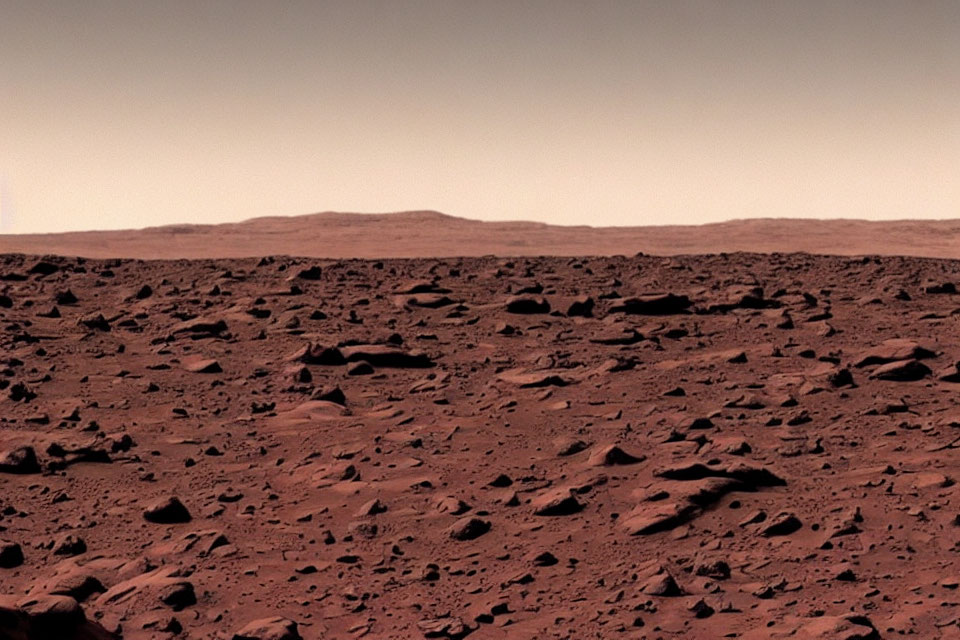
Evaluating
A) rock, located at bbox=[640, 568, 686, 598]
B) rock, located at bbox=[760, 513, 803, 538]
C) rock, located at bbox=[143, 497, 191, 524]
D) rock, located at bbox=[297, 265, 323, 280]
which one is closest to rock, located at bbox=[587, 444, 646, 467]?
rock, located at bbox=[760, 513, 803, 538]

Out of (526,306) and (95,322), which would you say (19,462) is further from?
(526,306)

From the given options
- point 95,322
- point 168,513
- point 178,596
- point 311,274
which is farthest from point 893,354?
point 95,322

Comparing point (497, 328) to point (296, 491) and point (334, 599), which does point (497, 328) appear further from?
point (334, 599)

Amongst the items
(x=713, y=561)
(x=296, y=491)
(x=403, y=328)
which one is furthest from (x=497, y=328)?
(x=713, y=561)

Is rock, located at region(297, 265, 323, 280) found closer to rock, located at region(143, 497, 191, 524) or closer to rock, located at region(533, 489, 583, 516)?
rock, located at region(143, 497, 191, 524)

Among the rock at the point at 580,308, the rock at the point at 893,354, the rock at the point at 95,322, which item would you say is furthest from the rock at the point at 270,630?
the rock at the point at 95,322

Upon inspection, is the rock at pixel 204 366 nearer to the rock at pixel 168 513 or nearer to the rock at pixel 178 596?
the rock at pixel 168 513
